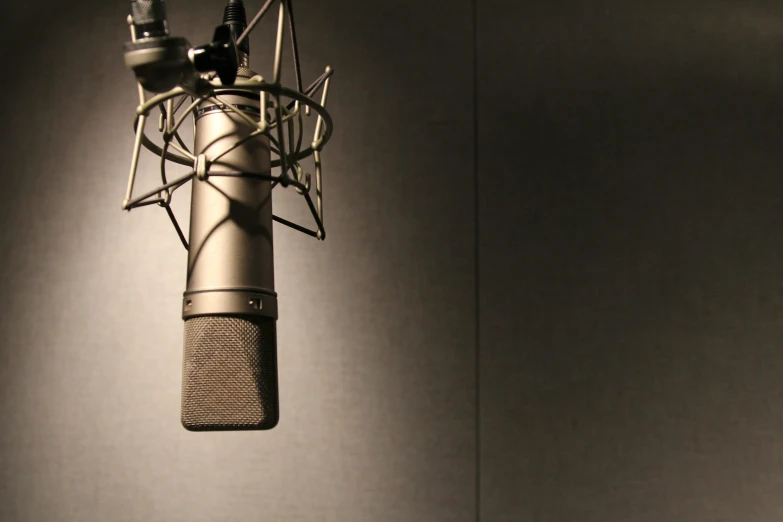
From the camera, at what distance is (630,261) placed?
1633mm

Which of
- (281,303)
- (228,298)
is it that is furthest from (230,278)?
(281,303)

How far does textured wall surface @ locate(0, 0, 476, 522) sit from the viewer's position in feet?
5.11

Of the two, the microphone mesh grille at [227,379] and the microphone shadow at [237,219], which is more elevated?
the microphone shadow at [237,219]

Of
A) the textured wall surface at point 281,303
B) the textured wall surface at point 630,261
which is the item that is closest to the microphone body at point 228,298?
the textured wall surface at point 281,303

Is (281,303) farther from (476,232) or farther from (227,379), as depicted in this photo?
(227,379)

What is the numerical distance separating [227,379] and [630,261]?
0.97m

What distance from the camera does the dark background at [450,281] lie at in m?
1.56

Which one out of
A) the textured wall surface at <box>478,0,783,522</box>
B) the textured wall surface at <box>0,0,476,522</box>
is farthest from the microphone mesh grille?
the textured wall surface at <box>478,0,783,522</box>

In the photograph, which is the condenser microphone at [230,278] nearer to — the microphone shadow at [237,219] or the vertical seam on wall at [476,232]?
the microphone shadow at [237,219]

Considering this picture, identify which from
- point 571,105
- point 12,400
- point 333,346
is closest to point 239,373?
point 333,346

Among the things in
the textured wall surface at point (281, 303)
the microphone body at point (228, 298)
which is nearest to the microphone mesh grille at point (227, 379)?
the microphone body at point (228, 298)

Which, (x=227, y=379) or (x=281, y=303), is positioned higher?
(x=281, y=303)

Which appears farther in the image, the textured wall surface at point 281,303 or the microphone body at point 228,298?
the textured wall surface at point 281,303

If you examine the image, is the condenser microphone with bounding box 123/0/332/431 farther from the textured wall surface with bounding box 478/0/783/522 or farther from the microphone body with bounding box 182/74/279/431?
the textured wall surface with bounding box 478/0/783/522
